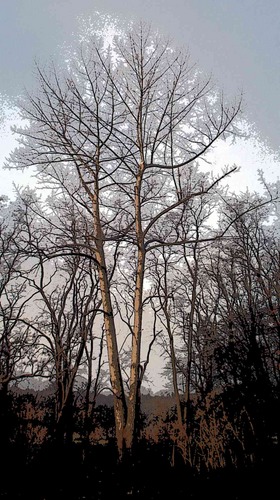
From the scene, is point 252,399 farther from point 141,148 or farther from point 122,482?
point 141,148

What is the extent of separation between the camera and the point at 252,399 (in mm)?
6027

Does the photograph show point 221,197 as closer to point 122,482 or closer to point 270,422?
point 270,422

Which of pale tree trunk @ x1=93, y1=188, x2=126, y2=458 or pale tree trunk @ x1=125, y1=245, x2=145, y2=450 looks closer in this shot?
pale tree trunk @ x1=125, y1=245, x2=145, y2=450

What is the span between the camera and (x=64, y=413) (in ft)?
30.5

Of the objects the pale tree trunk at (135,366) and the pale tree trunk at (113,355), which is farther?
the pale tree trunk at (113,355)

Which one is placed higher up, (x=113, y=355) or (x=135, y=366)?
(x=113, y=355)

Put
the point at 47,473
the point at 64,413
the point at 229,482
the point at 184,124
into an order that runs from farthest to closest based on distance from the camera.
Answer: the point at 64,413
the point at 184,124
the point at 47,473
the point at 229,482

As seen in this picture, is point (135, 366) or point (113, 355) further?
point (113, 355)

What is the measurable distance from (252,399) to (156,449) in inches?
195

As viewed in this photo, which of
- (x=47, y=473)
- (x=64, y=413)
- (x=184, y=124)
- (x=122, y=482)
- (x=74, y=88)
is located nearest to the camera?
(x=122, y=482)

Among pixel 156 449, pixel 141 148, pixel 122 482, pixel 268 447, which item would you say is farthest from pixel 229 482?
pixel 141 148

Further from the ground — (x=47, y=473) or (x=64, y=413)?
(x=64, y=413)

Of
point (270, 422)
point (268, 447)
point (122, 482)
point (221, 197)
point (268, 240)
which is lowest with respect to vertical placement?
point (122, 482)

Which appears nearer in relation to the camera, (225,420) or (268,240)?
(225,420)
